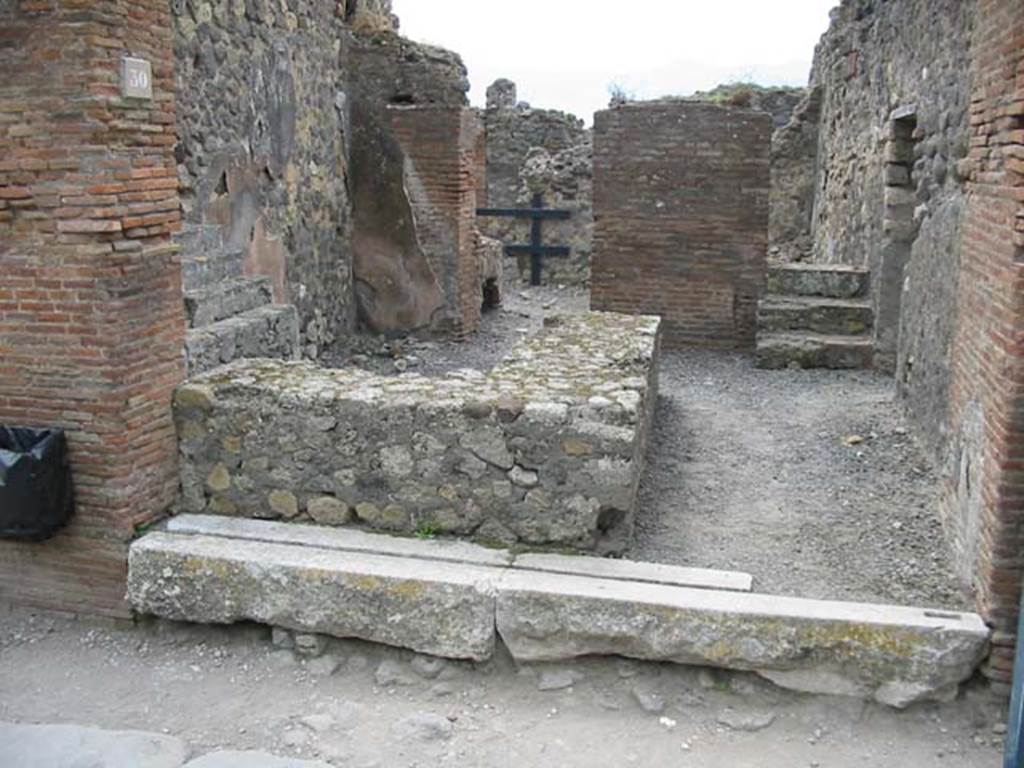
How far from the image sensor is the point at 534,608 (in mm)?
4469

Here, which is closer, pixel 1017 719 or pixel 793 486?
pixel 1017 719

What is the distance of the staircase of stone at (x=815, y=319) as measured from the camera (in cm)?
1002

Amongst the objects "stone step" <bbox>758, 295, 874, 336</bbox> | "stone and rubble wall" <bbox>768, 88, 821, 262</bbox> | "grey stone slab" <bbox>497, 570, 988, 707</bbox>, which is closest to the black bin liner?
"grey stone slab" <bbox>497, 570, 988, 707</bbox>

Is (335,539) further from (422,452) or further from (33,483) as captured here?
(33,483)

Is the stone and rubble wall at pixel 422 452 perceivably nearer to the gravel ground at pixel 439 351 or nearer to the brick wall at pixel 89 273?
the brick wall at pixel 89 273

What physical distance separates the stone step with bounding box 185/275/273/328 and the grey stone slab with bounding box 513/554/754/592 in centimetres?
243

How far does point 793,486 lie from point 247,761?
3.54 meters

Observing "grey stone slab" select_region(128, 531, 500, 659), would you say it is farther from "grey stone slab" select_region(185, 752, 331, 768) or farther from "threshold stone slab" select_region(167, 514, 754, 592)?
"grey stone slab" select_region(185, 752, 331, 768)

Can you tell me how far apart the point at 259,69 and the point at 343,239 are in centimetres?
243

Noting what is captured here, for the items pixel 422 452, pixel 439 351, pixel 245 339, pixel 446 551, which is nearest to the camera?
pixel 446 551

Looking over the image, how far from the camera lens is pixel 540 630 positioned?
4480mm

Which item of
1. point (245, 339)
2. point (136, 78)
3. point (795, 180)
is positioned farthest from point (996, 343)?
point (795, 180)

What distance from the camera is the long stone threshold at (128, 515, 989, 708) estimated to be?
4.26 metres

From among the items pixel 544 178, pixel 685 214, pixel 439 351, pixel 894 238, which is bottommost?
pixel 439 351
